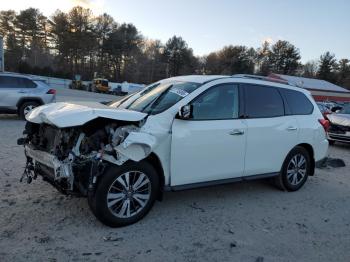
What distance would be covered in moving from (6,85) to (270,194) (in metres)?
10.7

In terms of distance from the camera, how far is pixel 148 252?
389 cm

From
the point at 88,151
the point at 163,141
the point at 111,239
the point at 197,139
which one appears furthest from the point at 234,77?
the point at 111,239

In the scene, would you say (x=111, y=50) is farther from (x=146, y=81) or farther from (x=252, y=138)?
(x=252, y=138)

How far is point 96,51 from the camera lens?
75062mm

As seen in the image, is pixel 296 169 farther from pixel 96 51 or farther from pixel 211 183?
pixel 96 51

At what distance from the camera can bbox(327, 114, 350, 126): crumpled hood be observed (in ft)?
38.2

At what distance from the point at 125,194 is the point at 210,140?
1364 mm

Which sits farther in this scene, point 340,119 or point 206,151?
point 340,119

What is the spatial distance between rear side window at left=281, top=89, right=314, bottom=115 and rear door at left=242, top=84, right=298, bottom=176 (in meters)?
0.17

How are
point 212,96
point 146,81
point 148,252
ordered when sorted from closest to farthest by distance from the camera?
point 148,252 < point 212,96 < point 146,81

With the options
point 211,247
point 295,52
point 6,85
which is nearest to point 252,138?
point 211,247

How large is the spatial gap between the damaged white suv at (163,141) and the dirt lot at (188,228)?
35cm

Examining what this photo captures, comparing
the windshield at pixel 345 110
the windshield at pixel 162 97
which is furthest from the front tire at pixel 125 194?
the windshield at pixel 345 110

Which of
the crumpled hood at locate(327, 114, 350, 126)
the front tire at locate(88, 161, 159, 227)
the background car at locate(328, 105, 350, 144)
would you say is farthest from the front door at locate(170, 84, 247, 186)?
the crumpled hood at locate(327, 114, 350, 126)
